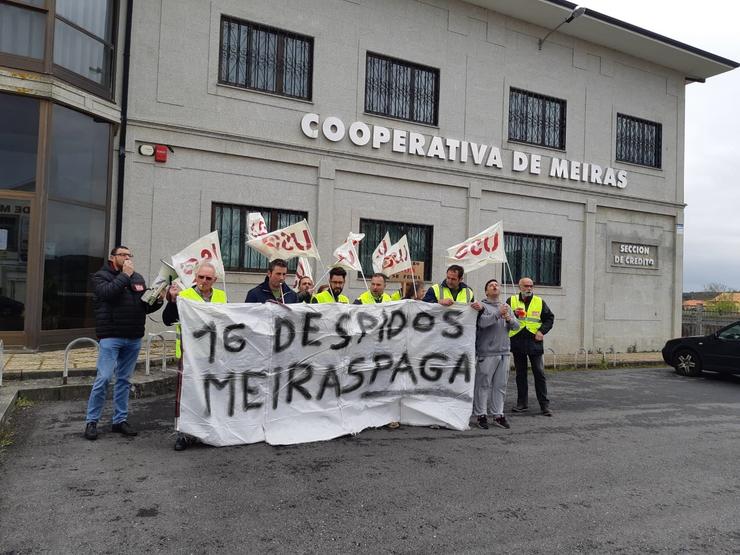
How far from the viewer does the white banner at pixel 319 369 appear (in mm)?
6027

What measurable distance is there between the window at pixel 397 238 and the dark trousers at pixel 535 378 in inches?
222

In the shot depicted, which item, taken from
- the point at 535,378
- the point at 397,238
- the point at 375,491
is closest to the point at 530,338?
the point at 535,378

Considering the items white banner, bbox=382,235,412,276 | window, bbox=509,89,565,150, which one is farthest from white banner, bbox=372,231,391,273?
window, bbox=509,89,565,150

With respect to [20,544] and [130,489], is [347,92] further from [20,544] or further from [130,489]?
[20,544]

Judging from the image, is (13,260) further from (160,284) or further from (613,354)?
(613,354)

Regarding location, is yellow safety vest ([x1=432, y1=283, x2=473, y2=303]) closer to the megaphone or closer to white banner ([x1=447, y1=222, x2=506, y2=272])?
white banner ([x1=447, y1=222, x2=506, y2=272])

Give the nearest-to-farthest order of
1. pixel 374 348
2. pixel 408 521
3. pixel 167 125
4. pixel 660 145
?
pixel 408 521
pixel 374 348
pixel 167 125
pixel 660 145

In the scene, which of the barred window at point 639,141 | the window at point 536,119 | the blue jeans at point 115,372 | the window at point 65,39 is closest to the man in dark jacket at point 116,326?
the blue jeans at point 115,372

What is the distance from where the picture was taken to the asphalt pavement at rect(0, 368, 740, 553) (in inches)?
150

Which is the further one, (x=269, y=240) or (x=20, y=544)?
(x=269, y=240)

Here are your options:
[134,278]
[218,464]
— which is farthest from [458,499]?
[134,278]

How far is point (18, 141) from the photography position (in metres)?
9.41

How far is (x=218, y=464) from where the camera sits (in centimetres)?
529

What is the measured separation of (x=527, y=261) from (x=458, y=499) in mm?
12158
